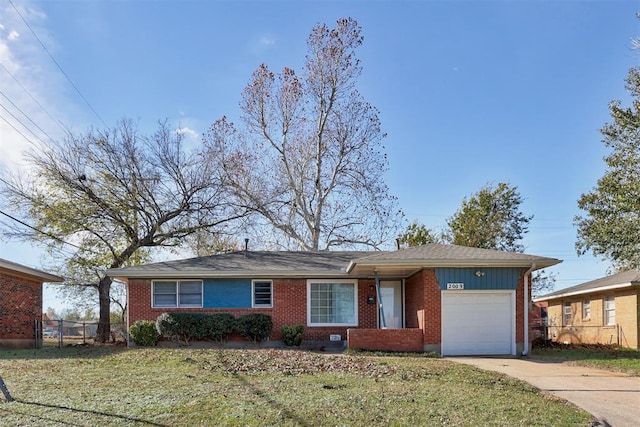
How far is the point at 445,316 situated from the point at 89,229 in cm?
1613

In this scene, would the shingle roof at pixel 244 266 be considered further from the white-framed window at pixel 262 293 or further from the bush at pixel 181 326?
the bush at pixel 181 326

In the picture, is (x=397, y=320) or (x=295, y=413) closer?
(x=295, y=413)

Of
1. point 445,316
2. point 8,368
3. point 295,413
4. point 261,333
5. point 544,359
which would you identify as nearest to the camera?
point 295,413

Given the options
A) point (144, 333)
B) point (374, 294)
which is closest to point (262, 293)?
point (374, 294)

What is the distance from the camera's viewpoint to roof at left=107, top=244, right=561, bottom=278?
48.9 feet

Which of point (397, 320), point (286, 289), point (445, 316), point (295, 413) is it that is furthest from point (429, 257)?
point (295, 413)

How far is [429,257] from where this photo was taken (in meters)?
14.9

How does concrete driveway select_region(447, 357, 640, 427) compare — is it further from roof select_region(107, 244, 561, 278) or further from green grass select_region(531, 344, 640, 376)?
roof select_region(107, 244, 561, 278)

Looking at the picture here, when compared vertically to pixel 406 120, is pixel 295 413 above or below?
below

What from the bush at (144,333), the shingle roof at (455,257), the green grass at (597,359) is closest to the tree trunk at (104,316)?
the bush at (144,333)

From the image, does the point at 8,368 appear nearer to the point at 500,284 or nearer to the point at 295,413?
the point at 295,413

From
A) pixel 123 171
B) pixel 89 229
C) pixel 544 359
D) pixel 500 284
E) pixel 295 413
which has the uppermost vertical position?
pixel 123 171

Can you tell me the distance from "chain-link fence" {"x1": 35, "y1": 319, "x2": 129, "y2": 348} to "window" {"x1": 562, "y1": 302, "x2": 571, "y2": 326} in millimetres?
19922

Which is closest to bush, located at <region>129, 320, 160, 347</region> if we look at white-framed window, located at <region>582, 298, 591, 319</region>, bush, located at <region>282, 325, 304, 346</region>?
bush, located at <region>282, 325, 304, 346</region>
